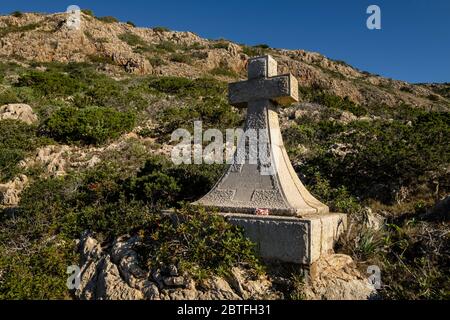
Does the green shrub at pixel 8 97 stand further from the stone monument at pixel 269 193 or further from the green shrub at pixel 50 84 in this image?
the stone monument at pixel 269 193

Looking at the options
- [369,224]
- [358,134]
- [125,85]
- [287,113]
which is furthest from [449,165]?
[125,85]

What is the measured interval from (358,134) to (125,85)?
1437 cm

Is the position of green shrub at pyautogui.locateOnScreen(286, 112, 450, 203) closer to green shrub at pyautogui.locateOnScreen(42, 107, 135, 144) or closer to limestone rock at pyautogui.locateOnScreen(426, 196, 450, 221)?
limestone rock at pyautogui.locateOnScreen(426, 196, 450, 221)

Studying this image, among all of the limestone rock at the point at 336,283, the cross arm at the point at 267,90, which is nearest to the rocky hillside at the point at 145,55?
the cross arm at the point at 267,90

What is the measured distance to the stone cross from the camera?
4738mm

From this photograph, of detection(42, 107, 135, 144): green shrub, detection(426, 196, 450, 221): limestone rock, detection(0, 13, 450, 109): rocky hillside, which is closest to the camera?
detection(426, 196, 450, 221): limestone rock

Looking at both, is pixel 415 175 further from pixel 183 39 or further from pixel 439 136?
pixel 183 39

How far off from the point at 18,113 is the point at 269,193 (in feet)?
35.9

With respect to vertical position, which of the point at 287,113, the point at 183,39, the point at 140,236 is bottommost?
the point at 140,236

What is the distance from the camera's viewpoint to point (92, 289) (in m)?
4.62

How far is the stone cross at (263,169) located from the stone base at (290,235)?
9.8 inches

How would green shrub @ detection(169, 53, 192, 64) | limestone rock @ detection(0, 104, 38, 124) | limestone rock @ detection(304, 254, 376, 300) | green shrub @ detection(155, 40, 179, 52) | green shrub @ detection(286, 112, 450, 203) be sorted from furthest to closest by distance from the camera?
green shrub @ detection(155, 40, 179, 52)
green shrub @ detection(169, 53, 192, 64)
limestone rock @ detection(0, 104, 38, 124)
green shrub @ detection(286, 112, 450, 203)
limestone rock @ detection(304, 254, 376, 300)

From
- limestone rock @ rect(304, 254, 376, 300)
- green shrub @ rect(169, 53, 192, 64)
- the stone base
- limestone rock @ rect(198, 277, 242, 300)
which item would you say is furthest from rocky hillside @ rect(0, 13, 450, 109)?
limestone rock @ rect(304, 254, 376, 300)

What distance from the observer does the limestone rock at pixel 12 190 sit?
8312mm
